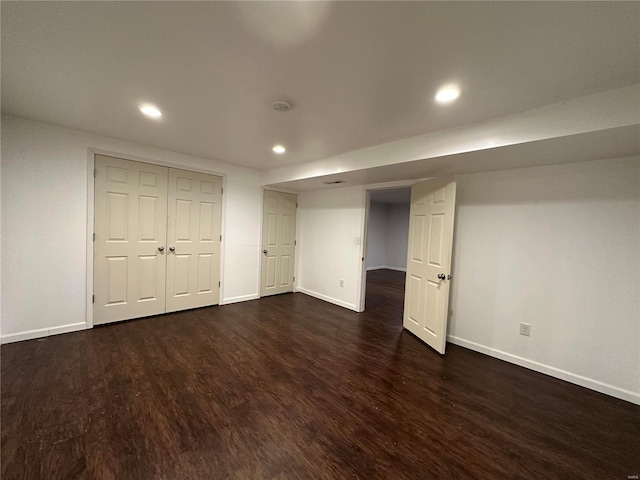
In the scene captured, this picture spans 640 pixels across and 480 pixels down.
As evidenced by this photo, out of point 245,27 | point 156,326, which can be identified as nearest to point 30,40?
point 245,27

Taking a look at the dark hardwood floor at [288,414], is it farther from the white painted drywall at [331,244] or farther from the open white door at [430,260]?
the white painted drywall at [331,244]

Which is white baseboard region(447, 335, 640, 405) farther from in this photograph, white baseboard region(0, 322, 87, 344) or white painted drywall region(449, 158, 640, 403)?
white baseboard region(0, 322, 87, 344)

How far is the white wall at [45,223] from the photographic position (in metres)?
2.54

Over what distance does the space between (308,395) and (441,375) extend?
1.33 m

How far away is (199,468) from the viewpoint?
4.49 feet

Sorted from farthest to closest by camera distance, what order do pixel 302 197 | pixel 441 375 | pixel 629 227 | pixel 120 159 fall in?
pixel 302 197 → pixel 120 159 → pixel 441 375 → pixel 629 227

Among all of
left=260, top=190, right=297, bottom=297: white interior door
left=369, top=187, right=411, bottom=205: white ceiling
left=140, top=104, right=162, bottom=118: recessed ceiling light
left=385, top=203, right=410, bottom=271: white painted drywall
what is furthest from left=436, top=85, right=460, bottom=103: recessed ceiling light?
left=385, top=203, right=410, bottom=271: white painted drywall

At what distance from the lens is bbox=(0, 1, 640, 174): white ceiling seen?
1.14 meters

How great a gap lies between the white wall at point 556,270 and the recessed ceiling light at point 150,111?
11.2 ft

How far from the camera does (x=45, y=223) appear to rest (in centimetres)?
270

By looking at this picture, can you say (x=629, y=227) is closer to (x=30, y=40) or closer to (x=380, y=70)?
(x=380, y=70)

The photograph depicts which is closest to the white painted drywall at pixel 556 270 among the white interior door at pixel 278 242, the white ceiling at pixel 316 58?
the white ceiling at pixel 316 58

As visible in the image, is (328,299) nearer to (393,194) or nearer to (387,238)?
(393,194)

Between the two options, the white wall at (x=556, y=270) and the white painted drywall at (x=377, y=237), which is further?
the white painted drywall at (x=377, y=237)
